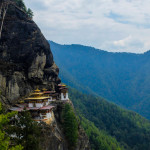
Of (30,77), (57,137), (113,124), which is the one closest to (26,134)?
(57,137)

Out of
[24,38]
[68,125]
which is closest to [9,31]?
[24,38]

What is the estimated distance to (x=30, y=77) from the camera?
4122 centimetres

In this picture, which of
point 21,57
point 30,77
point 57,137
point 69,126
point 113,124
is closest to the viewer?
point 57,137

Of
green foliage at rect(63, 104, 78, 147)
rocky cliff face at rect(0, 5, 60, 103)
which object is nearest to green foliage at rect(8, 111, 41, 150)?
green foliage at rect(63, 104, 78, 147)

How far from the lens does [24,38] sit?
4312cm

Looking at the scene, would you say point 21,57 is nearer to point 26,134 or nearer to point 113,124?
point 26,134

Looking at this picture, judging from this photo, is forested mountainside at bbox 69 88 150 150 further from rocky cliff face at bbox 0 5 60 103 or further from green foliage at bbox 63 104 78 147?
rocky cliff face at bbox 0 5 60 103

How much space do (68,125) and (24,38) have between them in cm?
2124

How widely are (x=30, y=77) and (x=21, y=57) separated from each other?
4784mm

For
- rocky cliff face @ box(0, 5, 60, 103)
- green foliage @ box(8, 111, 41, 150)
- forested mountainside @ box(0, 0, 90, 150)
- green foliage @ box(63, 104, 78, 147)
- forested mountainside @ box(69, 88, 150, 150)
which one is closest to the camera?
green foliage @ box(8, 111, 41, 150)

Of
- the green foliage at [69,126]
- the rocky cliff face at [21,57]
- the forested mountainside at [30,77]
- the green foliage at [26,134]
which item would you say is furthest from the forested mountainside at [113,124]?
the green foliage at [26,134]

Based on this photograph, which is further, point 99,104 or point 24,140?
point 99,104

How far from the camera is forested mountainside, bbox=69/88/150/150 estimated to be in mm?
101750

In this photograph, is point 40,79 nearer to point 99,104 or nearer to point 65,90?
point 65,90
